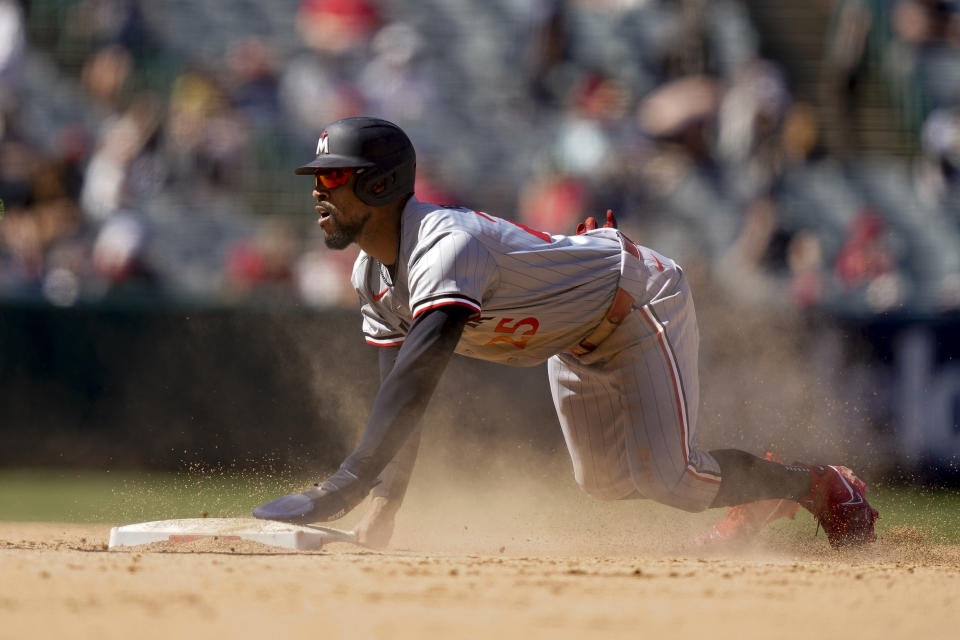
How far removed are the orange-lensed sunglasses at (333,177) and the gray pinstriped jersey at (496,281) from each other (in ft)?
0.78

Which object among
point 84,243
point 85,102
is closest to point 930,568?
point 84,243

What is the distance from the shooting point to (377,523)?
4.92m

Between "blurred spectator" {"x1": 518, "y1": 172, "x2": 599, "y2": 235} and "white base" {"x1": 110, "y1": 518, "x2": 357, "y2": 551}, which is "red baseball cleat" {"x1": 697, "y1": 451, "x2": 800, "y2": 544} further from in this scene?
"blurred spectator" {"x1": 518, "y1": 172, "x2": 599, "y2": 235}

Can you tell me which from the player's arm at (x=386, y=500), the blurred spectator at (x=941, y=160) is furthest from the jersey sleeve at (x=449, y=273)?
the blurred spectator at (x=941, y=160)

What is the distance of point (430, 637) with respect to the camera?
2.86 meters

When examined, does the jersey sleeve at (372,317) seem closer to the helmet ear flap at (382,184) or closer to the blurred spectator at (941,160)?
the helmet ear flap at (382,184)

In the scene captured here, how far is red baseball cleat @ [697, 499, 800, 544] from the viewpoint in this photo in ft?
17.3

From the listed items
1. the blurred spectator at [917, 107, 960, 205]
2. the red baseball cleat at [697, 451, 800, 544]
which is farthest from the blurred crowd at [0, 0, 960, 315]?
the red baseball cleat at [697, 451, 800, 544]

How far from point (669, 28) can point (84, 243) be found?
5402 mm

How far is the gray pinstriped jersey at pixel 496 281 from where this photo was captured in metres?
4.03

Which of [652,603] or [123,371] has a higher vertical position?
[652,603]

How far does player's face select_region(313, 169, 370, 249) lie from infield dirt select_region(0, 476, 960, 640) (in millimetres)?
1098

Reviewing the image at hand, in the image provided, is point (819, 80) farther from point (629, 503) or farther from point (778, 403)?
point (629, 503)

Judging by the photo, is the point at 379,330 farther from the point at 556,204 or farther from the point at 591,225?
the point at 556,204
